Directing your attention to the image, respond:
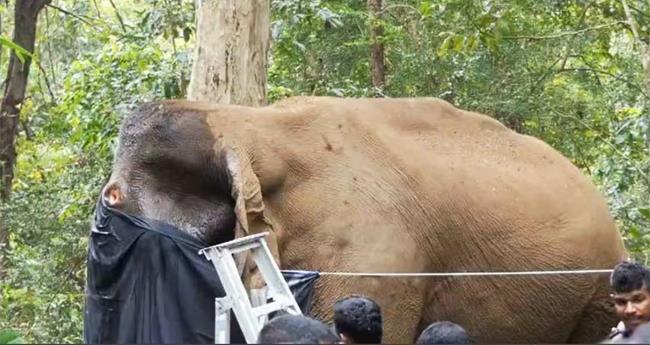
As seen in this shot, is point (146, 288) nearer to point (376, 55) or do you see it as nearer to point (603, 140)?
point (376, 55)

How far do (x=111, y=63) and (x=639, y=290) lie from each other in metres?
5.90

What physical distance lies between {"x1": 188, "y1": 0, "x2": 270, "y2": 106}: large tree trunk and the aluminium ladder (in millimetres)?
1862

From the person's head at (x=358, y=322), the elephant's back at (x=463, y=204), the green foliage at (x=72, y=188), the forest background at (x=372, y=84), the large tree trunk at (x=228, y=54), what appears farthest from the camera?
the forest background at (x=372, y=84)

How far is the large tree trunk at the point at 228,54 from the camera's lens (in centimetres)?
700

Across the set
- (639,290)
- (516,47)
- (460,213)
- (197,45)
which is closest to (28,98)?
(516,47)

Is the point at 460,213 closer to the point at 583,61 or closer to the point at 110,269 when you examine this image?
the point at 110,269

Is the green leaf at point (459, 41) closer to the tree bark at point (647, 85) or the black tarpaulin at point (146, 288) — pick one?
the tree bark at point (647, 85)

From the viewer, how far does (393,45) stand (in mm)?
11375

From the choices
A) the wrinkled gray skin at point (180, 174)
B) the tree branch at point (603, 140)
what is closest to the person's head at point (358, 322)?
the wrinkled gray skin at point (180, 174)

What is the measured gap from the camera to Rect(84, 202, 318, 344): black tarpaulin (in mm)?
5449

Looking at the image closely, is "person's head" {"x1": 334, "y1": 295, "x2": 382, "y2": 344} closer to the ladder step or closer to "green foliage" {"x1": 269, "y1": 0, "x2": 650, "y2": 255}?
the ladder step

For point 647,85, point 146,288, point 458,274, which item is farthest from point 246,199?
point 647,85

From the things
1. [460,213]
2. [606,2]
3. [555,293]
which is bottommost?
[555,293]

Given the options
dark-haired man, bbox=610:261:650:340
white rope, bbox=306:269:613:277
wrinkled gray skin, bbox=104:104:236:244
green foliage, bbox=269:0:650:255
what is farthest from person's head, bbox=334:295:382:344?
green foliage, bbox=269:0:650:255
